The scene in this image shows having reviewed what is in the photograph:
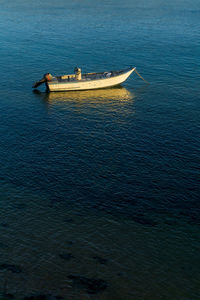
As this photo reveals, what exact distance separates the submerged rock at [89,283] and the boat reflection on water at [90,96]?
154 ft

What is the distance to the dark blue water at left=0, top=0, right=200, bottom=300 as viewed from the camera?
1284 inches

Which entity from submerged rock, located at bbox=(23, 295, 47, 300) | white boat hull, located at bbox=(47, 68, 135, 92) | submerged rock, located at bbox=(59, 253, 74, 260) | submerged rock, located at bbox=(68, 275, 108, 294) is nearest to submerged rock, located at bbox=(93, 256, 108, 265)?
submerged rock, located at bbox=(68, 275, 108, 294)

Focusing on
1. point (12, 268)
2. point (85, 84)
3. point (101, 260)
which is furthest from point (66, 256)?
point (85, 84)

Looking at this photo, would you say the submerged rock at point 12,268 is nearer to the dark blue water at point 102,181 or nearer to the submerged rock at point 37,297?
the dark blue water at point 102,181

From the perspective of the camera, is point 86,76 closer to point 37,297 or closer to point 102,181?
point 102,181

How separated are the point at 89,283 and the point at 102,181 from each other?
56.6ft

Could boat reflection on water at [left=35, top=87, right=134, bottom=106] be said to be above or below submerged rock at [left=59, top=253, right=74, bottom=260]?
above

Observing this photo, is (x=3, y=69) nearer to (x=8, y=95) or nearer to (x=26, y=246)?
(x=8, y=95)

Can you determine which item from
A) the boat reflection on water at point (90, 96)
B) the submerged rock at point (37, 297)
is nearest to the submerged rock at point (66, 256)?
the submerged rock at point (37, 297)

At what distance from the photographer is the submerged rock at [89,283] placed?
101 feet

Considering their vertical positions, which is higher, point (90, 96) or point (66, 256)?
point (90, 96)

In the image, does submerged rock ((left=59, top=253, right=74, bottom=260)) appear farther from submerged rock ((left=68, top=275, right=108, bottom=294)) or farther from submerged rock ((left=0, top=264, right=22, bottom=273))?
submerged rock ((left=0, top=264, right=22, bottom=273))

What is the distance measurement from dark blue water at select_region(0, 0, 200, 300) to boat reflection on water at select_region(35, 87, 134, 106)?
0.25m

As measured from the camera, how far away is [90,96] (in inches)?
3034
